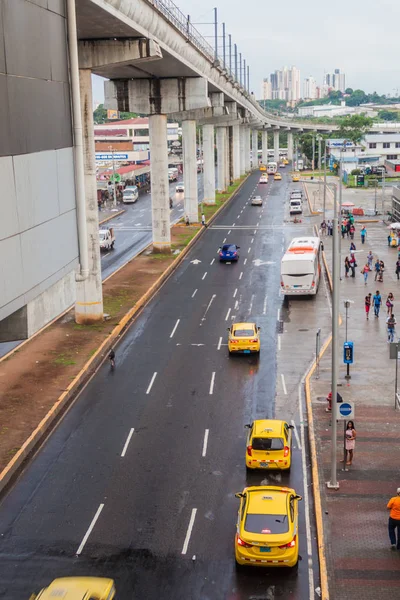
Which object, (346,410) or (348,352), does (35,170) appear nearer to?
(346,410)

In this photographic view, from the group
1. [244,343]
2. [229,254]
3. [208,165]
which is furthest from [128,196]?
[244,343]

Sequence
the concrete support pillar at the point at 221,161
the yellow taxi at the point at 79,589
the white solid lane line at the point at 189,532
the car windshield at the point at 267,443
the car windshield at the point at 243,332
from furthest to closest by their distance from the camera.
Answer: the concrete support pillar at the point at 221,161 < the car windshield at the point at 243,332 < the car windshield at the point at 267,443 < the white solid lane line at the point at 189,532 < the yellow taxi at the point at 79,589

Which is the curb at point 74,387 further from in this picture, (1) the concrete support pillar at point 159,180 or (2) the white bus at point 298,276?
(1) the concrete support pillar at point 159,180

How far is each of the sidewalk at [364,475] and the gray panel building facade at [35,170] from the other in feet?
30.5

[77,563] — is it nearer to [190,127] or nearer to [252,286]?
[252,286]

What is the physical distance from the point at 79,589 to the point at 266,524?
5.03 m

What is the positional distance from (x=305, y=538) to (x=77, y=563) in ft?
19.1

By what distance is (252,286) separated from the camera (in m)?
55.2

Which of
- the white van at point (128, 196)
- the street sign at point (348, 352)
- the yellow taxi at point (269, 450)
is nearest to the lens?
the yellow taxi at point (269, 450)

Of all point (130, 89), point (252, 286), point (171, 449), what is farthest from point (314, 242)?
point (171, 449)

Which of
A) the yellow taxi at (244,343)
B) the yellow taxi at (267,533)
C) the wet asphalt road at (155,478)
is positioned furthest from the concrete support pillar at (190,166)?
the yellow taxi at (267,533)

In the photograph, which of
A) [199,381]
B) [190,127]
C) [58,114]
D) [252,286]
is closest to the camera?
[58,114]

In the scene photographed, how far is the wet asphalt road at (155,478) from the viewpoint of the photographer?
65.9 feet

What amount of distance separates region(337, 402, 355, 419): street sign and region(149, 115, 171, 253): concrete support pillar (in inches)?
1690
